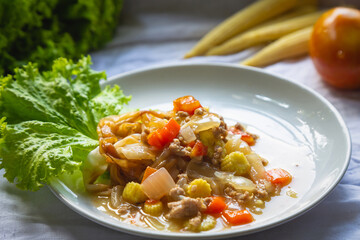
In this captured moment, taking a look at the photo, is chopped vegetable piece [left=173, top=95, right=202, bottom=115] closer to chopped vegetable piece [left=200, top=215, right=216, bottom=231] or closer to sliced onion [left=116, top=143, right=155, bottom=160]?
sliced onion [left=116, top=143, right=155, bottom=160]

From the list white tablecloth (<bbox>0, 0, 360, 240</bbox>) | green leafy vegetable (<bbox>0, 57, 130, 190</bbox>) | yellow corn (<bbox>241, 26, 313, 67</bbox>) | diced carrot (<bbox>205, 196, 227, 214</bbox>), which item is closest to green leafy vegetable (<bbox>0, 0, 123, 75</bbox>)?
white tablecloth (<bbox>0, 0, 360, 240</bbox>)

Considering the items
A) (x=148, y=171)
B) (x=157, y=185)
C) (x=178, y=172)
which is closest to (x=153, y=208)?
(x=157, y=185)

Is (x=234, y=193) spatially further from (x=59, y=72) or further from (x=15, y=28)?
(x=15, y=28)

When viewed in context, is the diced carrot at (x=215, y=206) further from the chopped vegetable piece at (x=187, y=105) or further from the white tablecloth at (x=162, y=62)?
the chopped vegetable piece at (x=187, y=105)

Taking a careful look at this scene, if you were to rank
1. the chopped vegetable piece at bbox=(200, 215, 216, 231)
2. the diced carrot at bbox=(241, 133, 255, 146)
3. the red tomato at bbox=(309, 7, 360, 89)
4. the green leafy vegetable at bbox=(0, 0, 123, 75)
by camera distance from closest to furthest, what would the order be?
1. the chopped vegetable piece at bbox=(200, 215, 216, 231)
2. the diced carrot at bbox=(241, 133, 255, 146)
3. the red tomato at bbox=(309, 7, 360, 89)
4. the green leafy vegetable at bbox=(0, 0, 123, 75)

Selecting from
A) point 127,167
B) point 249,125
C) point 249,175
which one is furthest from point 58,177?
point 249,125

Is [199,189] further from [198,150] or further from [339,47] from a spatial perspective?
[339,47]
